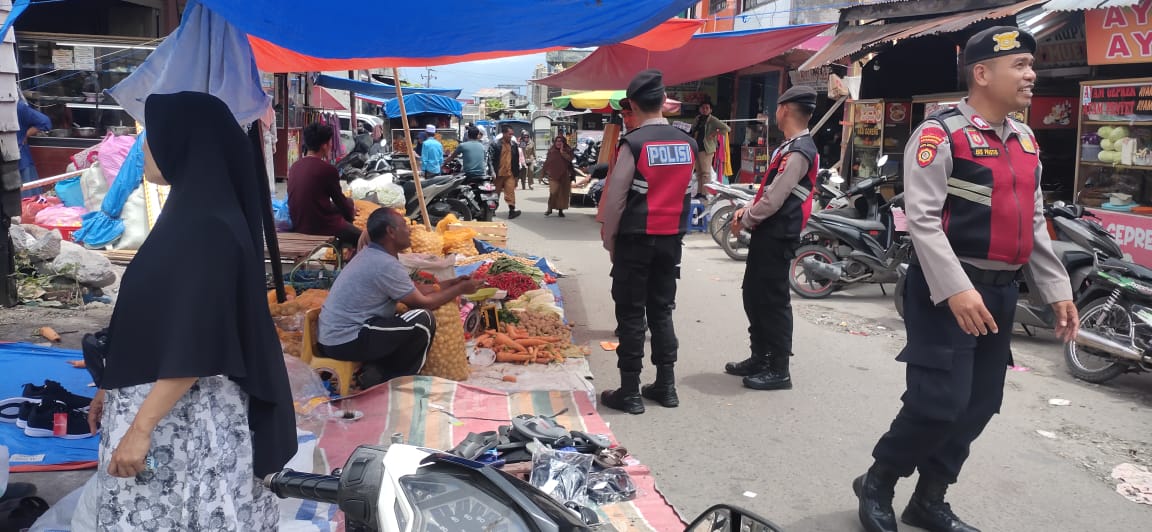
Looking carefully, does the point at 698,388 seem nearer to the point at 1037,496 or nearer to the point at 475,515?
the point at 1037,496

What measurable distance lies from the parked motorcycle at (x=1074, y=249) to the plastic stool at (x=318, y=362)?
4.00 m

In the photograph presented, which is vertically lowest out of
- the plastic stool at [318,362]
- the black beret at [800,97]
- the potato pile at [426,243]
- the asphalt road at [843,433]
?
the asphalt road at [843,433]

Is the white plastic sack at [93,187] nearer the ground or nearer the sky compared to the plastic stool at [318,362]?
nearer the sky

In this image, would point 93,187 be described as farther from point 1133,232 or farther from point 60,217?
point 1133,232

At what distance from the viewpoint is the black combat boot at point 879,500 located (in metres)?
3.60

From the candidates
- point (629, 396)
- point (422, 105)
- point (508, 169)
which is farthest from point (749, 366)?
point (422, 105)

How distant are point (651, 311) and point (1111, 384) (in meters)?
3.48

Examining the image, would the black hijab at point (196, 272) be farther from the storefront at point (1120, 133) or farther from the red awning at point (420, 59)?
the storefront at point (1120, 133)

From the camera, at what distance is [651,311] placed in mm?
5312

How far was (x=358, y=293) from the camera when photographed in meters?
5.14

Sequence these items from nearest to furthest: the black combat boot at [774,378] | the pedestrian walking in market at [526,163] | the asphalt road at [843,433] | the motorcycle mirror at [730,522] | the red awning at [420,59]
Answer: the motorcycle mirror at [730,522], the asphalt road at [843,433], the black combat boot at [774,378], the red awning at [420,59], the pedestrian walking in market at [526,163]

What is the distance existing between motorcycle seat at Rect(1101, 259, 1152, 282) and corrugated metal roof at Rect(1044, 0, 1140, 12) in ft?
8.94

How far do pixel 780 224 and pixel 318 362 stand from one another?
314 centimetres

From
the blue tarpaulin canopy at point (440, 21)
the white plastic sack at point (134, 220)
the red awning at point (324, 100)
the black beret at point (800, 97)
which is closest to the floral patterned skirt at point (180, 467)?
the blue tarpaulin canopy at point (440, 21)
